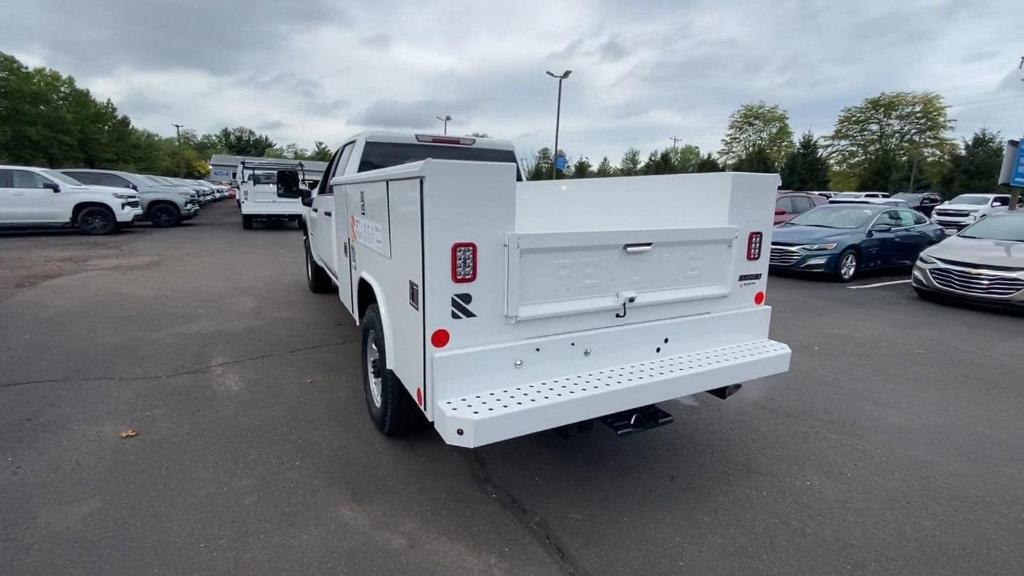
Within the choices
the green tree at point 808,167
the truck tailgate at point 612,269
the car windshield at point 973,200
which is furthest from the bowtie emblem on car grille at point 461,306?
the green tree at point 808,167

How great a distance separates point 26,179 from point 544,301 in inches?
671

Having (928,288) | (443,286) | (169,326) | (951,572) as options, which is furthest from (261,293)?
(928,288)

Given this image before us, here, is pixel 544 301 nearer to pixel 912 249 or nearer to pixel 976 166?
pixel 912 249

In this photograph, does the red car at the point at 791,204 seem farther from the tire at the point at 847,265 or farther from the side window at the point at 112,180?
the side window at the point at 112,180

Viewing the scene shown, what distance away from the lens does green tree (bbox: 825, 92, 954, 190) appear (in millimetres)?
49188

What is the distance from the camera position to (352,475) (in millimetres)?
3121

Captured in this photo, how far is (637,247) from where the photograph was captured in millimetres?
2865

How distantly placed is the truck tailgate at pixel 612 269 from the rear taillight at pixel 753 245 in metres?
0.15

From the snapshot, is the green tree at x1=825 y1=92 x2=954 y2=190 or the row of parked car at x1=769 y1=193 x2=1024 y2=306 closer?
the row of parked car at x1=769 y1=193 x2=1024 y2=306

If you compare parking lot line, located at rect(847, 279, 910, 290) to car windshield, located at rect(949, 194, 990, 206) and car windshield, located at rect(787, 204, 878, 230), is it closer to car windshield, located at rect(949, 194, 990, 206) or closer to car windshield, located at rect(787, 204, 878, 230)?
car windshield, located at rect(787, 204, 878, 230)

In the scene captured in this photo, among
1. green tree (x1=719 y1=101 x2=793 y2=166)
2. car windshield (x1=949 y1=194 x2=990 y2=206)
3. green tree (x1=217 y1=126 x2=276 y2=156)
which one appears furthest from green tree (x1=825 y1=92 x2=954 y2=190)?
green tree (x1=217 y1=126 x2=276 y2=156)

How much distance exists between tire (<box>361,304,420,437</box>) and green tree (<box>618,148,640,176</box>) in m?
46.2

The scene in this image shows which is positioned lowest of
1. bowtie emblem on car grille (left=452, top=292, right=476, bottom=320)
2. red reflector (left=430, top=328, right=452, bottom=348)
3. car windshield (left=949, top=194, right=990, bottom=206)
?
red reflector (left=430, top=328, right=452, bottom=348)

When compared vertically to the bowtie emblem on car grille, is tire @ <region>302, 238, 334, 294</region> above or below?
below
